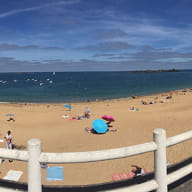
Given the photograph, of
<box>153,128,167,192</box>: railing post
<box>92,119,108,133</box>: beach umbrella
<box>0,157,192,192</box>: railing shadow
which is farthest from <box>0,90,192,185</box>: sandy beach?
<box>153,128,167,192</box>: railing post

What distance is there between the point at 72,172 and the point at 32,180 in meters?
5.01

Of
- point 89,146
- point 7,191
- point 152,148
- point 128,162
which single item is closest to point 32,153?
point 7,191

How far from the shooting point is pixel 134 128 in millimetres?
14266

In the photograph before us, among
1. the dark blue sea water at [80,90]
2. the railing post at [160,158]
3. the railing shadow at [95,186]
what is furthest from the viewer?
the dark blue sea water at [80,90]

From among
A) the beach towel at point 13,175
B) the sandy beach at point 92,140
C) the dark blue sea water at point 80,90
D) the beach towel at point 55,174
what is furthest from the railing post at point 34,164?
the dark blue sea water at point 80,90

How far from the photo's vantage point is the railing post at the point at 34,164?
283 cm

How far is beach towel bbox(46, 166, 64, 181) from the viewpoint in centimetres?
701

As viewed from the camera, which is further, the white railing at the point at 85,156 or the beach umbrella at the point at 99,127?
the beach umbrella at the point at 99,127

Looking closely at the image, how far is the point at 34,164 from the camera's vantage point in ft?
9.39

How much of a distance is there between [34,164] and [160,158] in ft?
5.96

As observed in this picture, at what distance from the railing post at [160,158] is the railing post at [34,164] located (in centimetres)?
170

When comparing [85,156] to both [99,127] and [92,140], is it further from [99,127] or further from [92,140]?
[99,127]

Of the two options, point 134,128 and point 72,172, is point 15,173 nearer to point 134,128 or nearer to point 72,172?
point 72,172

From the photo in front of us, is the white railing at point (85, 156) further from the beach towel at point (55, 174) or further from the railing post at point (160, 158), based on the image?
the beach towel at point (55, 174)
